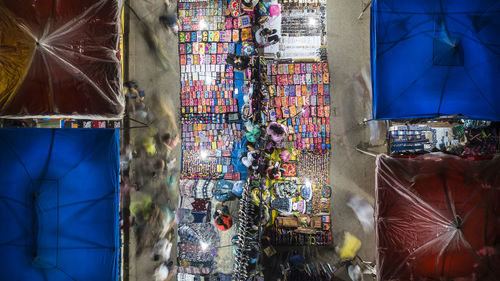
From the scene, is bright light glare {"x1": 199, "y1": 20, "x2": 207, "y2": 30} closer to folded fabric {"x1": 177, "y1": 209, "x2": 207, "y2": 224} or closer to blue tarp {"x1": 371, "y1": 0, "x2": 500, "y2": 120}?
blue tarp {"x1": 371, "y1": 0, "x2": 500, "y2": 120}

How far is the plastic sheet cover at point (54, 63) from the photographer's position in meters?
3.46

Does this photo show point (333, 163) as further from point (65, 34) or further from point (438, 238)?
point (65, 34)

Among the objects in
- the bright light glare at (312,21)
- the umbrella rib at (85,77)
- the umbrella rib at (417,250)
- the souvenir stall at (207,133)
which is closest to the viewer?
the umbrella rib at (417,250)

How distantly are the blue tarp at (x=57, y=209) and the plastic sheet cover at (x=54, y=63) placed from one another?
1.37 feet

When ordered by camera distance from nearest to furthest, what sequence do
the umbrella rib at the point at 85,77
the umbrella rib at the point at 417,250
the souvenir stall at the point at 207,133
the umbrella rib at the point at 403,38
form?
1. the umbrella rib at the point at 417,250
2. the umbrella rib at the point at 85,77
3. the umbrella rib at the point at 403,38
4. the souvenir stall at the point at 207,133

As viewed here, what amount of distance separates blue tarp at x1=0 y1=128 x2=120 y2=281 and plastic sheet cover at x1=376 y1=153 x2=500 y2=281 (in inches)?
147

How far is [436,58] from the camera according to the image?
11.6 ft

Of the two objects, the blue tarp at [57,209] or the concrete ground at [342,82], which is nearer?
the blue tarp at [57,209]

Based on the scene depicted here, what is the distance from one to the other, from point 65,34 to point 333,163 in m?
4.97

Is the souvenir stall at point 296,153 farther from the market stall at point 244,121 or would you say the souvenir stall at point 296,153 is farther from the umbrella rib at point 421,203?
the umbrella rib at point 421,203

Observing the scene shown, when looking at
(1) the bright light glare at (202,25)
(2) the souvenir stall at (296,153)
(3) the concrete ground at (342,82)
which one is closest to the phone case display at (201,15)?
(1) the bright light glare at (202,25)

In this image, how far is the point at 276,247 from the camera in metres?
5.25

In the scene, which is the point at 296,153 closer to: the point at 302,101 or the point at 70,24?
the point at 302,101

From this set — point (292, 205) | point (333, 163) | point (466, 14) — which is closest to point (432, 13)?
point (466, 14)
